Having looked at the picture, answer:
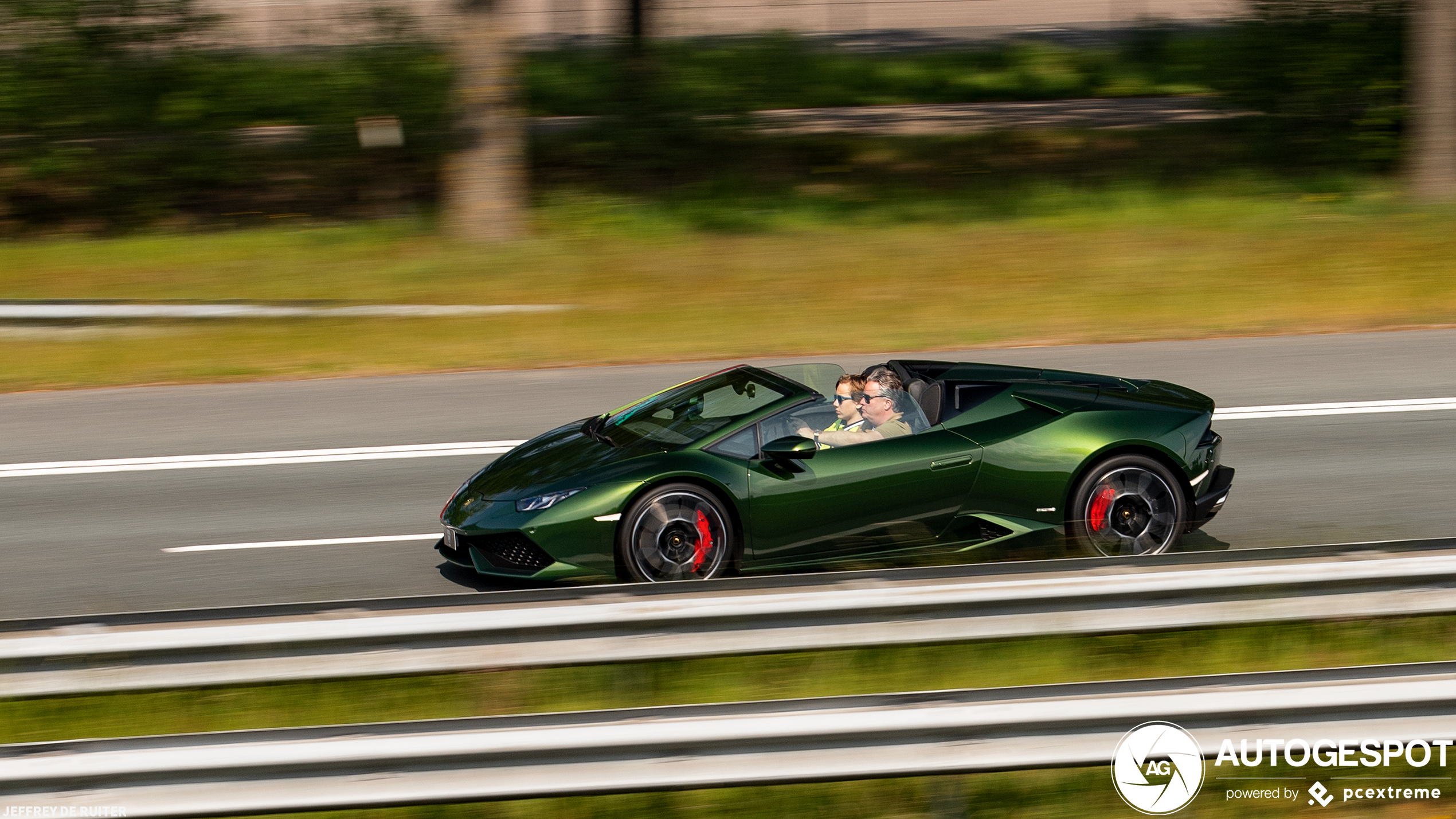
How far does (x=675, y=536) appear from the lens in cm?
681

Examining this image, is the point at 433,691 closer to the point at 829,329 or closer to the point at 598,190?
the point at 829,329

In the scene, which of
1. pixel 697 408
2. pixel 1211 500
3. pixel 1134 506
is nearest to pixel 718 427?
pixel 697 408

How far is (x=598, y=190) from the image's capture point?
20.7 m

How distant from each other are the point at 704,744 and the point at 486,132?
14.4 meters

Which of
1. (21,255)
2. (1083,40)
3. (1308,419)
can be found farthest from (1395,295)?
(21,255)

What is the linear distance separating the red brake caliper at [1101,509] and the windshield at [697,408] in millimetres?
1584

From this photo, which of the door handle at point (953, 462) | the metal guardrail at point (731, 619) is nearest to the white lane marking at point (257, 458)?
the door handle at point (953, 462)

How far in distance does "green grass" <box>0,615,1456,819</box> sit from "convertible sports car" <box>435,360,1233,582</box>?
1097mm

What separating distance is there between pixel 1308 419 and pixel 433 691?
24.5ft

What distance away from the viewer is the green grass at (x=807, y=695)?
186 inches

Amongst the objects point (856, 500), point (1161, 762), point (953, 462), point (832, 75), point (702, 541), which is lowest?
point (1161, 762)

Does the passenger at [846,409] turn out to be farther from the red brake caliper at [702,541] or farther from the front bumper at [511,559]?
the front bumper at [511,559]

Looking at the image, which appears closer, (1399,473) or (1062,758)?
(1062,758)

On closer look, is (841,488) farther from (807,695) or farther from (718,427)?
(807,695)
